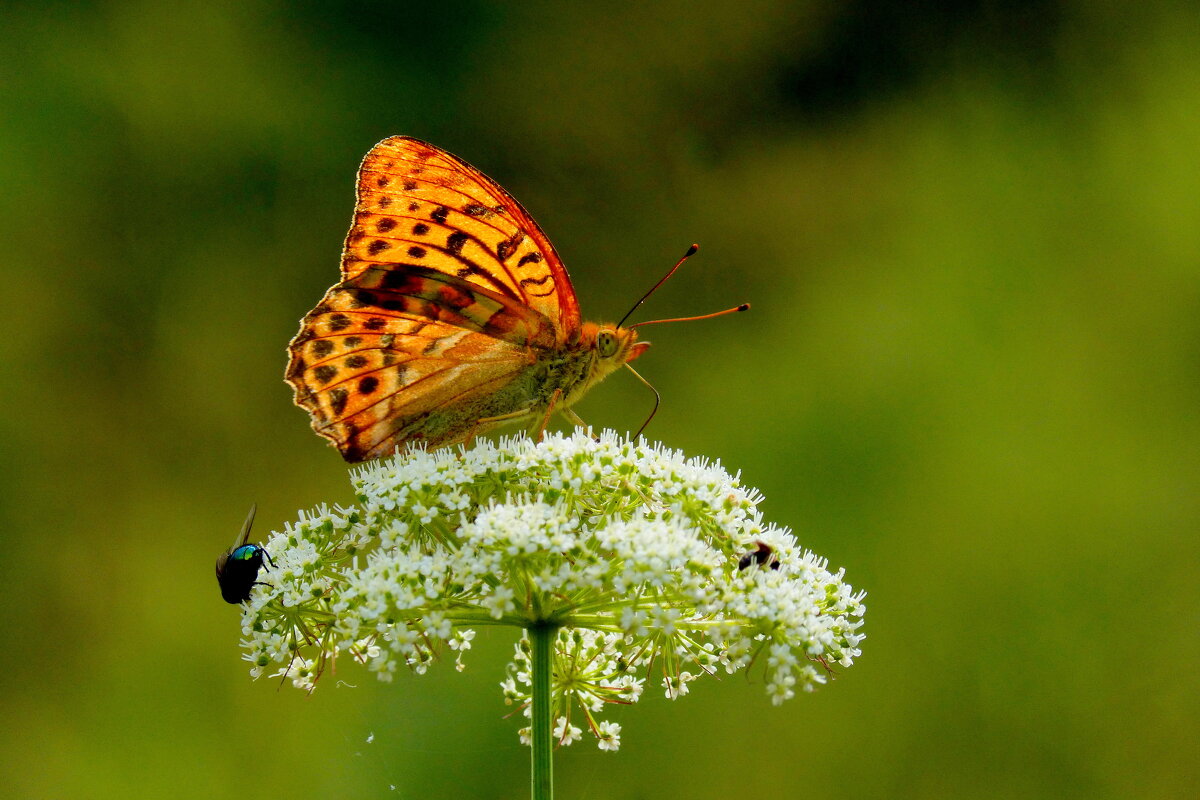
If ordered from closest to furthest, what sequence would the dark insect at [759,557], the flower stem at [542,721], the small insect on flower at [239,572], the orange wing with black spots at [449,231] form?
the flower stem at [542,721] → the dark insect at [759,557] → the small insect on flower at [239,572] → the orange wing with black spots at [449,231]

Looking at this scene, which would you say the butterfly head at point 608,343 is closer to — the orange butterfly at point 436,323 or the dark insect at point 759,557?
the orange butterfly at point 436,323

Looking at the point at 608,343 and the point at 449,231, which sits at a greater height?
the point at 449,231

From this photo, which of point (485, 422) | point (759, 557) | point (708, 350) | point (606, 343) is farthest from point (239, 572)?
point (708, 350)

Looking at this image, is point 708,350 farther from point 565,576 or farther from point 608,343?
point 565,576

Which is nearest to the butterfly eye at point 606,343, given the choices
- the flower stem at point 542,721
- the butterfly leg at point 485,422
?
the butterfly leg at point 485,422

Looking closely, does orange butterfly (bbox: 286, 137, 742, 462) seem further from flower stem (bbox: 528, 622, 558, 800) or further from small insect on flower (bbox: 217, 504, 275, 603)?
flower stem (bbox: 528, 622, 558, 800)

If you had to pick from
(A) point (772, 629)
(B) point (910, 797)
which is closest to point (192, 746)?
(B) point (910, 797)
